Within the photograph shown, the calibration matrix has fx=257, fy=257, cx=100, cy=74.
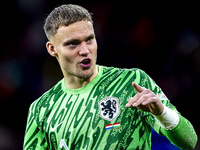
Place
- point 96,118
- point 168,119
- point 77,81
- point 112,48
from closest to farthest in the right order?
1. point 168,119
2. point 96,118
3. point 77,81
4. point 112,48

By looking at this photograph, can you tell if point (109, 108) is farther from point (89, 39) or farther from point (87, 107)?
point (89, 39)

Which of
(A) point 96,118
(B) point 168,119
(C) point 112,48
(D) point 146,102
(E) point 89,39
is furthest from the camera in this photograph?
(C) point 112,48

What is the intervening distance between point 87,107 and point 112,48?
2882mm

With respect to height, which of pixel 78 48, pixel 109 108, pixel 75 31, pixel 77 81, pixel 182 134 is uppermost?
pixel 75 31

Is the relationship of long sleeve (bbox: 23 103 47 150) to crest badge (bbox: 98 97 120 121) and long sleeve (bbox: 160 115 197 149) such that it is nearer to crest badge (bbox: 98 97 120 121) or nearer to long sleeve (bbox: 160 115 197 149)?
crest badge (bbox: 98 97 120 121)

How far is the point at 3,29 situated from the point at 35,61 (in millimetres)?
802

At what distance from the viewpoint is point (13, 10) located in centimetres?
460

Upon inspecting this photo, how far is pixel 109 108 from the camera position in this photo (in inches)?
77.5

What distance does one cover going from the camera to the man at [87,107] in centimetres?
188

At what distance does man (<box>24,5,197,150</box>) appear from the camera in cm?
188

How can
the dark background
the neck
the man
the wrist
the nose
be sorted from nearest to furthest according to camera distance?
the wrist
the man
the nose
the neck
the dark background

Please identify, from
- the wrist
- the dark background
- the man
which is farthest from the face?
the dark background

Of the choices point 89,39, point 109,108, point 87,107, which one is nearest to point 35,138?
→ point 87,107

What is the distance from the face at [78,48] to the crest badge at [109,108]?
250 millimetres
